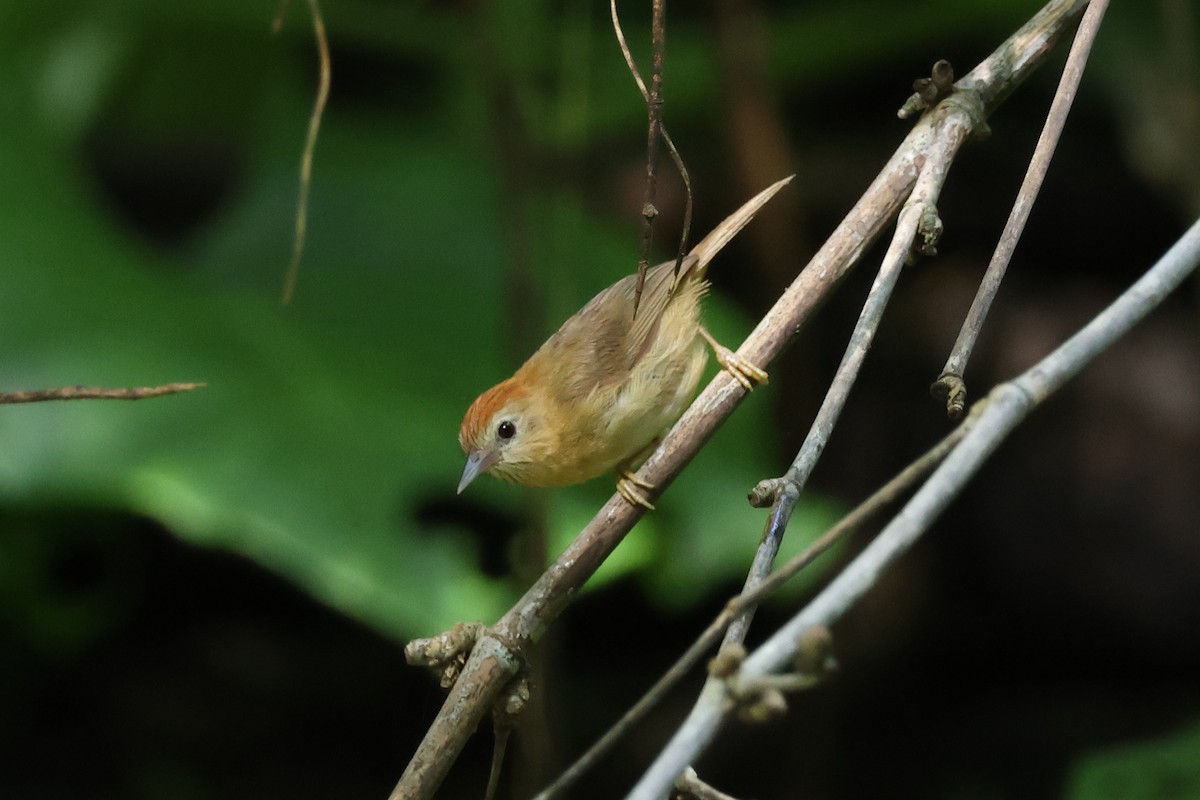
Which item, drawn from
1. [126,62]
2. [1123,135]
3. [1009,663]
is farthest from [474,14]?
[1009,663]

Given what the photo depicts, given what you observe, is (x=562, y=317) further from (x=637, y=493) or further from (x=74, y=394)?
(x=74, y=394)

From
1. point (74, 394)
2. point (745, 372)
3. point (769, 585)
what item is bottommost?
point (74, 394)

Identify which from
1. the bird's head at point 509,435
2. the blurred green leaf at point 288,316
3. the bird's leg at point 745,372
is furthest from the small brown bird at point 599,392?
the bird's leg at point 745,372

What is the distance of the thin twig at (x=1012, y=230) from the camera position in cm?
174

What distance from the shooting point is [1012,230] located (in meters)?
1.83

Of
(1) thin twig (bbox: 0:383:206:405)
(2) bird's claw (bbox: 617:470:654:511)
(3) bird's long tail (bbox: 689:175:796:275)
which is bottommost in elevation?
(1) thin twig (bbox: 0:383:206:405)

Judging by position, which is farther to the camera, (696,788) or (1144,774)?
(1144,774)

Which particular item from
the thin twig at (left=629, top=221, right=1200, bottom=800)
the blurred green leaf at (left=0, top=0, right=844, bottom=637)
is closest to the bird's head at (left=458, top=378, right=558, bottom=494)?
the blurred green leaf at (left=0, top=0, right=844, bottom=637)

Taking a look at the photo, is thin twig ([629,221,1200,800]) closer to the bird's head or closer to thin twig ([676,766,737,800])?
thin twig ([676,766,737,800])

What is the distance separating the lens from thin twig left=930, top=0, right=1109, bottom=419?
1.74 meters

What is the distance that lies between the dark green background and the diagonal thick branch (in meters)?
1.62

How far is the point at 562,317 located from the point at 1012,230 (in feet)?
6.98

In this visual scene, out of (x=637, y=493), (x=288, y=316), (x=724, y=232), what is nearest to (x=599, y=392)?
(x=724, y=232)

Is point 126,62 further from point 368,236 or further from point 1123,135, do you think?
point 1123,135
